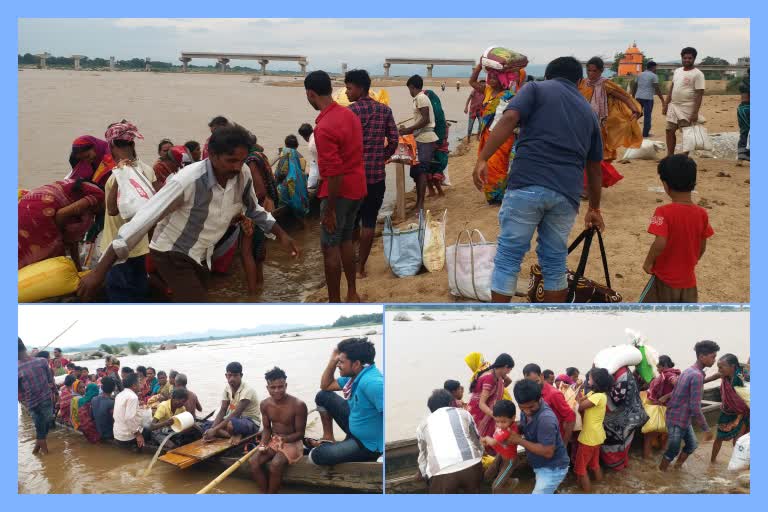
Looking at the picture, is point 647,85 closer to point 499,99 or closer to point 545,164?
point 499,99

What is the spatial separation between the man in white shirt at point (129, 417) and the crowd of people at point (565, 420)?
1.49m

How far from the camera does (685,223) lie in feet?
13.2

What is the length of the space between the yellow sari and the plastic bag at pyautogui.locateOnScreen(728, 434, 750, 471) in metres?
4.31

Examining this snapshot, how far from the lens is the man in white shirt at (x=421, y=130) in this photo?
8.46m

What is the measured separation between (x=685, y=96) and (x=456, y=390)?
667 cm

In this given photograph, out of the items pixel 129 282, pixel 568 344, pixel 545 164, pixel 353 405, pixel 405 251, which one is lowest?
pixel 353 405

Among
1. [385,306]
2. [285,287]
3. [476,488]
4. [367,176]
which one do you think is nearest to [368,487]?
[476,488]

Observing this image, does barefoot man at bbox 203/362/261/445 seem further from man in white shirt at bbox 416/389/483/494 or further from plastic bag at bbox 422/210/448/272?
plastic bag at bbox 422/210/448/272

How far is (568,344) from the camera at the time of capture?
12.6ft

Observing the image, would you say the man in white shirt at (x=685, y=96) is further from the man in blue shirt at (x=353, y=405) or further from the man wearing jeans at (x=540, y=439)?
the man in blue shirt at (x=353, y=405)

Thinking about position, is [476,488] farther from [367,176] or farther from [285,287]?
[285,287]

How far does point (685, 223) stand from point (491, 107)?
319 centimetres

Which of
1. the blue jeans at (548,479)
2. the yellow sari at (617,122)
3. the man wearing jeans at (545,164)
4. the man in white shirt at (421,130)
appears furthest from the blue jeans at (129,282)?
the yellow sari at (617,122)

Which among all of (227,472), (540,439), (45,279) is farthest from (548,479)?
(45,279)
